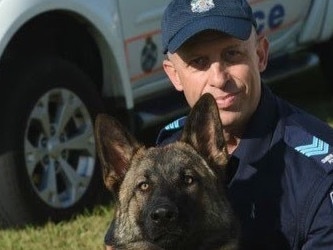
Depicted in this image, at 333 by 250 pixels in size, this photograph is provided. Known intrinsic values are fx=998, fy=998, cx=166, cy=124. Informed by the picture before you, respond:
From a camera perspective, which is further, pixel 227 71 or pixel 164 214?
pixel 227 71

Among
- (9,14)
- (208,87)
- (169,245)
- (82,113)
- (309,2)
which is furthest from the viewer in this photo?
(309,2)

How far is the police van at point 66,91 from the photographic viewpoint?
5.34m

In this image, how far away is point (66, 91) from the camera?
18.6ft

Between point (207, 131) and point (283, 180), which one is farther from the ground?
point (207, 131)

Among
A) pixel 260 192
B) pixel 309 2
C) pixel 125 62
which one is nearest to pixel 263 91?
pixel 260 192

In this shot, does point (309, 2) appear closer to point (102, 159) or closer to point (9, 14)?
point (9, 14)

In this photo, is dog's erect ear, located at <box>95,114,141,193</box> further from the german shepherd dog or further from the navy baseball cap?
the navy baseball cap

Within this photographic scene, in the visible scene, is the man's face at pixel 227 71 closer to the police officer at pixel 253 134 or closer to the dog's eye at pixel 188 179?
the police officer at pixel 253 134

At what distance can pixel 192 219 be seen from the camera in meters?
3.31

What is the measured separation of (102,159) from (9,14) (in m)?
1.87

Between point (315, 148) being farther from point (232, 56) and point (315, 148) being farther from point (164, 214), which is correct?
point (164, 214)

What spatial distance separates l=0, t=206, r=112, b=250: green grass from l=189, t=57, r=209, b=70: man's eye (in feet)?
6.09

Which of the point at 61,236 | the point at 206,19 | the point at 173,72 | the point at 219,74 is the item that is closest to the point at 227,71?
the point at 219,74

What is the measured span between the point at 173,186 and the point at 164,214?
203mm
